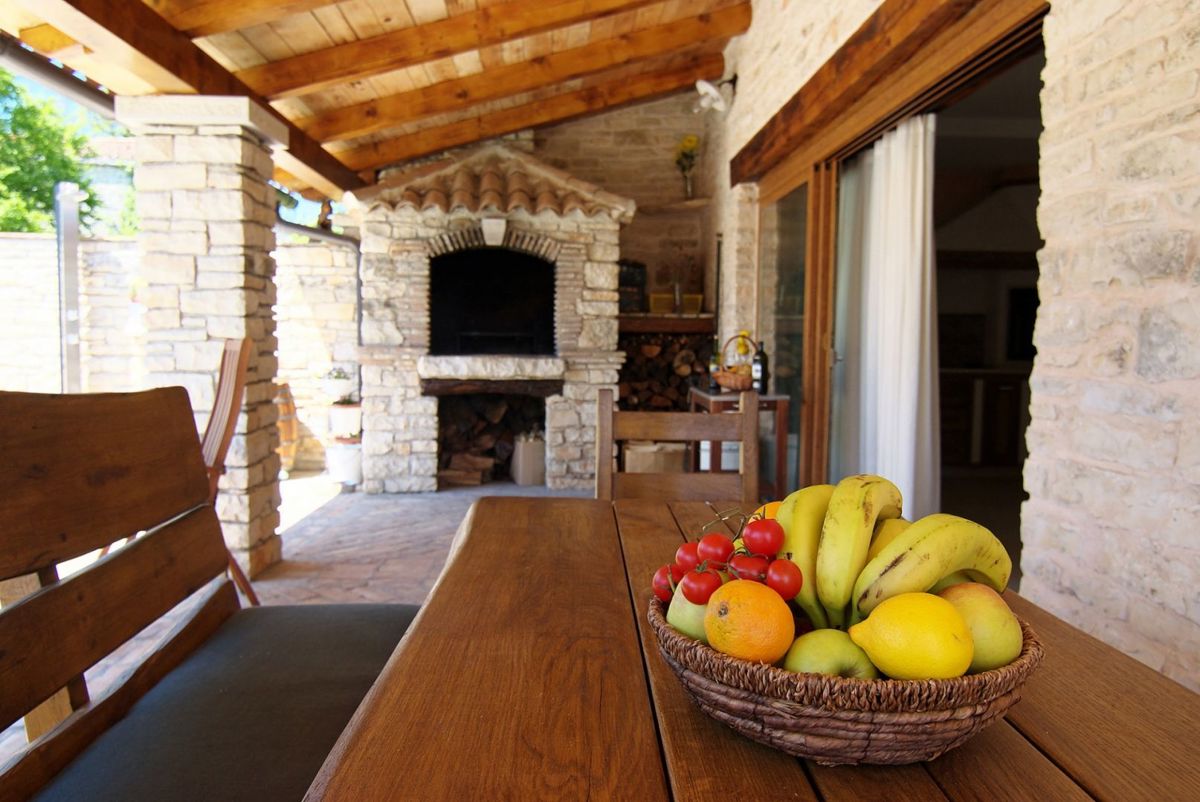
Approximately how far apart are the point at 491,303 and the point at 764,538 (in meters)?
5.84

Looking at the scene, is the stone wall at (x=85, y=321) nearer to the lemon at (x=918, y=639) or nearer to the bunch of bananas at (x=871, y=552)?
the bunch of bananas at (x=871, y=552)

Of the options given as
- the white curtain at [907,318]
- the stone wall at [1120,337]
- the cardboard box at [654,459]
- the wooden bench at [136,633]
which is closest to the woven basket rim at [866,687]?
the wooden bench at [136,633]

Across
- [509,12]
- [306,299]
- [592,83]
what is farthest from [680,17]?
[306,299]

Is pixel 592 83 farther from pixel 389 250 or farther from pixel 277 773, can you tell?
pixel 277 773

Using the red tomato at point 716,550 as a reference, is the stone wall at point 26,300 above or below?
above

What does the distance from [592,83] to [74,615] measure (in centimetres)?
572

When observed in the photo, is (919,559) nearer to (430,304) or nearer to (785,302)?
(785,302)

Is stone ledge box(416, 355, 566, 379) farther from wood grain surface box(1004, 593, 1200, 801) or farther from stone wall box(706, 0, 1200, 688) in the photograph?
wood grain surface box(1004, 593, 1200, 801)

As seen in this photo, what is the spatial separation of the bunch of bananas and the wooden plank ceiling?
2.81 metres

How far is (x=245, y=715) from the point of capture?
1238mm

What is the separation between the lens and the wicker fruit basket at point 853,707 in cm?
64

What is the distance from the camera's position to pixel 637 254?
7.28 metres

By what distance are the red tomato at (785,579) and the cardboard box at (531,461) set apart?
544 centimetres

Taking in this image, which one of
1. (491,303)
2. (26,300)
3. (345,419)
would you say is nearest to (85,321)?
(26,300)
